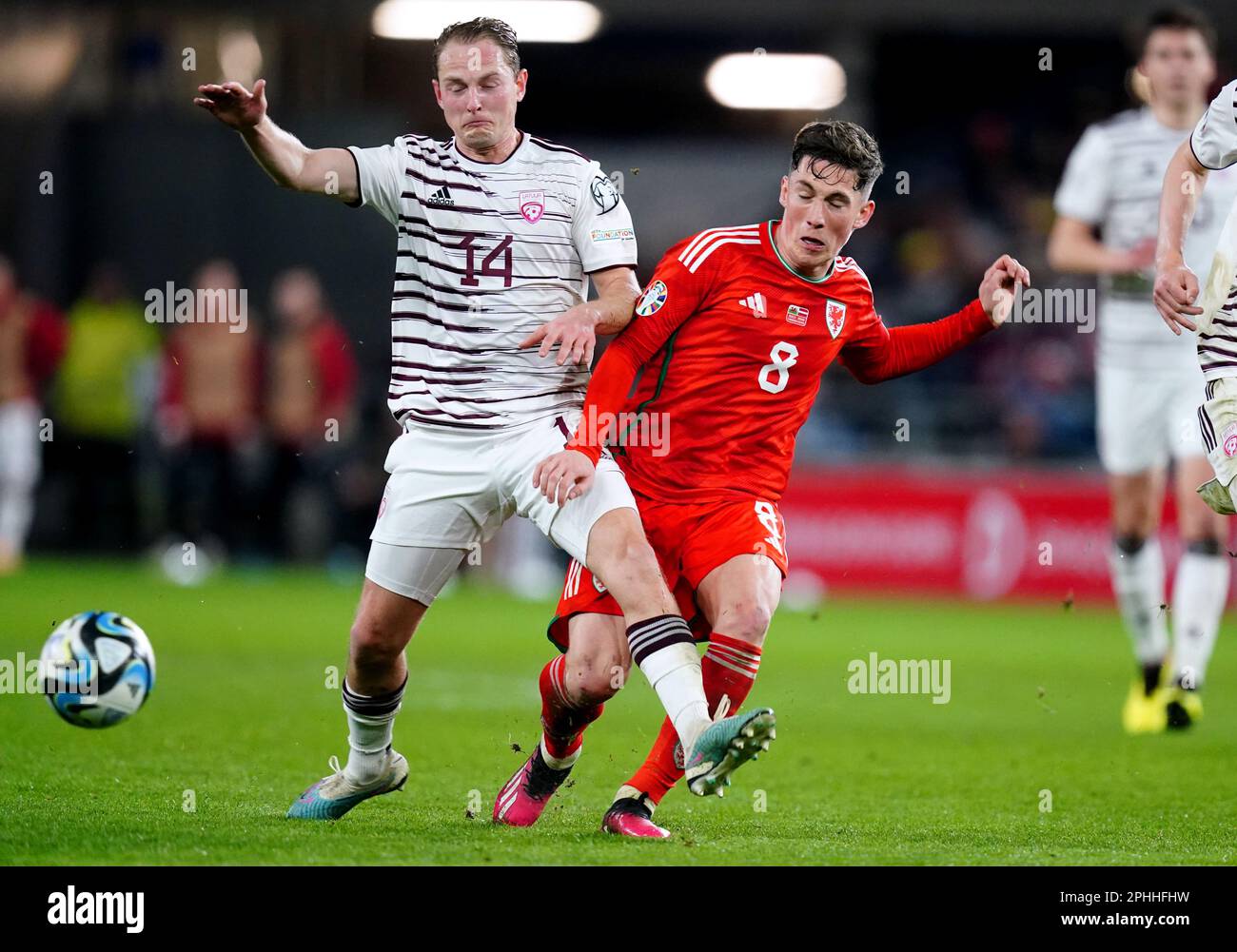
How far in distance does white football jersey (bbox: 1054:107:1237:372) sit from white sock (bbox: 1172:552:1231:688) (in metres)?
0.97

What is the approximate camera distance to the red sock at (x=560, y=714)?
4.98 meters

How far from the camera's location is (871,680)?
9.53 metres

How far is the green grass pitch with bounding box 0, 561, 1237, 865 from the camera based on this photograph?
15.0ft

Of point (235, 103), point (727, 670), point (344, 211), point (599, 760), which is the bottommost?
point (599, 760)

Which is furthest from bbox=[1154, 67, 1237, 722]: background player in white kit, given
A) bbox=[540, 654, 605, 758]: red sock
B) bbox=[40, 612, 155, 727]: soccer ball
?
bbox=[40, 612, 155, 727]: soccer ball

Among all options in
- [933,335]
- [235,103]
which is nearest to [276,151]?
[235,103]

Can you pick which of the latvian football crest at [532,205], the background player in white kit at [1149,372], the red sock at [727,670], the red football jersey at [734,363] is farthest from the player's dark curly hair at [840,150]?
the background player in white kit at [1149,372]

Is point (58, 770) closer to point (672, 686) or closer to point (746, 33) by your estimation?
point (672, 686)

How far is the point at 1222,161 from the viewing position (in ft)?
16.1

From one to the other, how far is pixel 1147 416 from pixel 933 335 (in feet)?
10.1

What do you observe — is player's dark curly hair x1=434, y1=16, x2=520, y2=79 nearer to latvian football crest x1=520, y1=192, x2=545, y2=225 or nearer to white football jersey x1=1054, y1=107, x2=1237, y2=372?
latvian football crest x1=520, y1=192, x2=545, y2=225

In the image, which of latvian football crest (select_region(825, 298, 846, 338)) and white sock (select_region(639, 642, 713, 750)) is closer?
white sock (select_region(639, 642, 713, 750))

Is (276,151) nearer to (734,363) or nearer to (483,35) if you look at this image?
(483,35)
